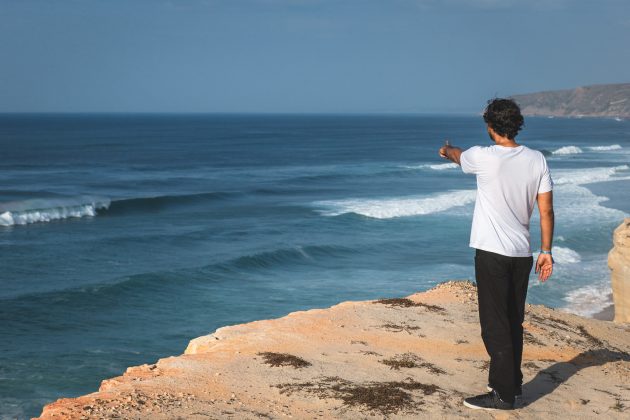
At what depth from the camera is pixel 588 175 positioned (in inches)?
1838

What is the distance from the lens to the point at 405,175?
166ft

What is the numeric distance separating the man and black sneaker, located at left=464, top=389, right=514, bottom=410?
0.20 metres

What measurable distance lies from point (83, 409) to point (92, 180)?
Result: 43.9 metres

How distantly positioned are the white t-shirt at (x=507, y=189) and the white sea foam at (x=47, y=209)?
96.4ft

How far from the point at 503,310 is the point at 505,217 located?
723 mm

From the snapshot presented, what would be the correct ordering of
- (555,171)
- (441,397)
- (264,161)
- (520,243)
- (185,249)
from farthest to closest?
1. (264,161)
2. (555,171)
3. (185,249)
4. (441,397)
5. (520,243)

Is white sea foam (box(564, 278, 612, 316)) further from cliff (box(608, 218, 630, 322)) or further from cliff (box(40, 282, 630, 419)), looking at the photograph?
cliff (box(40, 282, 630, 419))

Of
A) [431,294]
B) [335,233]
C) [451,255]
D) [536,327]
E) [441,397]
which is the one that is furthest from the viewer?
[335,233]

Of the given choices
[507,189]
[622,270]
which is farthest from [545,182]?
[622,270]

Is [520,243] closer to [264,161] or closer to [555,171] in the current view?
[555,171]

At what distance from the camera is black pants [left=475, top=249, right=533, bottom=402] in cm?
571

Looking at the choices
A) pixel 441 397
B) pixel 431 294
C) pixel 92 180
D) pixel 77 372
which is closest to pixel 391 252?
pixel 77 372

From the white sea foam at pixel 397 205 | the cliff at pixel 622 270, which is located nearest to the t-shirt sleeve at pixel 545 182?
the cliff at pixel 622 270

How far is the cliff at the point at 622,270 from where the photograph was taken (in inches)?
520
